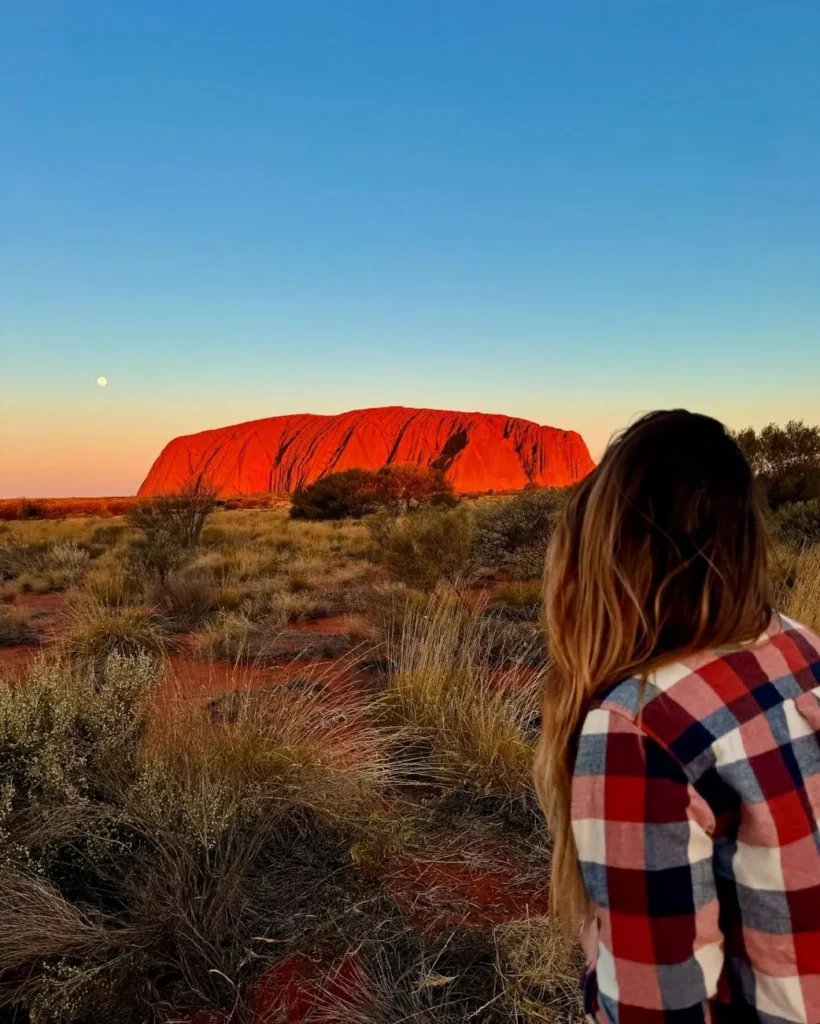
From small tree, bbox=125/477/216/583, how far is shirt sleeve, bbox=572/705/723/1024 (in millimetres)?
13379

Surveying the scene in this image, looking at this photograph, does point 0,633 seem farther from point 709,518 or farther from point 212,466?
point 212,466

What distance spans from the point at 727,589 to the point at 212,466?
108175mm

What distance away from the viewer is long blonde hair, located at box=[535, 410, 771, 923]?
0.97m

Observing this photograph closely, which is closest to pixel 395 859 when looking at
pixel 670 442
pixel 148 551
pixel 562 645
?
pixel 562 645

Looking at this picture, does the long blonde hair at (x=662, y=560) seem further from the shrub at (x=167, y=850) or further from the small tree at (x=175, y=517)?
the small tree at (x=175, y=517)

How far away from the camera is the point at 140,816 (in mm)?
3016

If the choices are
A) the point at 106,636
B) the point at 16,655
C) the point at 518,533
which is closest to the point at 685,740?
the point at 106,636

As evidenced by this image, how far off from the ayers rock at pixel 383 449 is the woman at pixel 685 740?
290 feet

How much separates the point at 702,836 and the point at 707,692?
165mm

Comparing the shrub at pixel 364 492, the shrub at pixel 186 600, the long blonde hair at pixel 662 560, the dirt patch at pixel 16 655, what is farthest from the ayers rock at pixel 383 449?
the long blonde hair at pixel 662 560

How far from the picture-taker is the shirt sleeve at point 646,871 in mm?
859

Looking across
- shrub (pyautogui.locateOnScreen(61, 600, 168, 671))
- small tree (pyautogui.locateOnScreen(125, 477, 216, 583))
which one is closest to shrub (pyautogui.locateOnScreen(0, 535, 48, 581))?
small tree (pyautogui.locateOnScreen(125, 477, 216, 583))

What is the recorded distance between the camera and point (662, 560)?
3.26ft

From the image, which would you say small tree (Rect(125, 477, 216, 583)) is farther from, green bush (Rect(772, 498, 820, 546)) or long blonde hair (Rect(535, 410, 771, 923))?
long blonde hair (Rect(535, 410, 771, 923))
